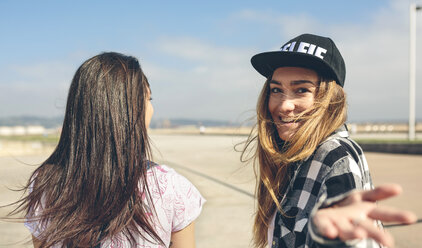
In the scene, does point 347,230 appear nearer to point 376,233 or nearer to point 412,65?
point 376,233

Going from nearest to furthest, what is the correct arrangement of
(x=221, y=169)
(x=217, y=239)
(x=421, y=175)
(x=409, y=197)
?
(x=217, y=239) → (x=409, y=197) → (x=421, y=175) → (x=221, y=169)

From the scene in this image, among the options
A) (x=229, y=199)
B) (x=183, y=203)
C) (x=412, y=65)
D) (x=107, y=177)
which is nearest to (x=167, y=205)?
(x=183, y=203)

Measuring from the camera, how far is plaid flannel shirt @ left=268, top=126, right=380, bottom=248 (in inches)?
50.3

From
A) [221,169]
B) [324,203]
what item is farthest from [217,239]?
[221,169]

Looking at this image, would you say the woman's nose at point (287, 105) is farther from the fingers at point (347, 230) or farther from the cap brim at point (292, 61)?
the fingers at point (347, 230)

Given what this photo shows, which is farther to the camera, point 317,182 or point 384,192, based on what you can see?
point 317,182

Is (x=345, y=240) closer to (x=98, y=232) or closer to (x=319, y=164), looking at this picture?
(x=319, y=164)

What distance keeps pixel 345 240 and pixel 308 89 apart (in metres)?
0.92

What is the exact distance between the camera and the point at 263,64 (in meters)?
1.86

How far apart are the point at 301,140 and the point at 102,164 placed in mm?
896

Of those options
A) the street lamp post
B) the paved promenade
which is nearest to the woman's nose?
the paved promenade

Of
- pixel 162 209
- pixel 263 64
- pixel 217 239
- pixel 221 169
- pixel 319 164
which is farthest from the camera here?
pixel 221 169

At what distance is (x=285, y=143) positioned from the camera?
1691 millimetres

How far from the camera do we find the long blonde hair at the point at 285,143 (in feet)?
5.08
